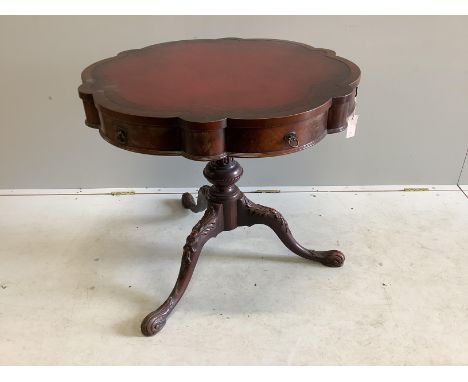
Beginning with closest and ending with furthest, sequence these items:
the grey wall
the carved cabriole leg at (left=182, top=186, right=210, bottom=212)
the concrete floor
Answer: the concrete floor < the grey wall < the carved cabriole leg at (left=182, top=186, right=210, bottom=212)

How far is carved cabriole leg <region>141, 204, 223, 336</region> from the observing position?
1310 mm

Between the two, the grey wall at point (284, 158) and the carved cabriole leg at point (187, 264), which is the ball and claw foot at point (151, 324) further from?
the grey wall at point (284, 158)

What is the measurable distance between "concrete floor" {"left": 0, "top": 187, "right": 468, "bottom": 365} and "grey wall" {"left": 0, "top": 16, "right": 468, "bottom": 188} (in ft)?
0.36

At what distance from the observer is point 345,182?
2.03 meters

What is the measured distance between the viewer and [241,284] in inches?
59.4

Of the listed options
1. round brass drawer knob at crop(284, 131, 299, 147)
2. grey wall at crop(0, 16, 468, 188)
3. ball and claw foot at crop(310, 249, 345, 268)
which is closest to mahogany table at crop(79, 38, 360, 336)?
round brass drawer knob at crop(284, 131, 299, 147)

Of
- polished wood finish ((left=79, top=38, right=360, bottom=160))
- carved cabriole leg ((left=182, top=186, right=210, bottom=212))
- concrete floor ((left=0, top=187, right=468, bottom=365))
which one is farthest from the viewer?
carved cabriole leg ((left=182, top=186, right=210, bottom=212))

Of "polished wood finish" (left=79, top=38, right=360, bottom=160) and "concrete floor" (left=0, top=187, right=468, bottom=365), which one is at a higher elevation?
"polished wood finish" (left=79, top=38, right=360, bottom=160)

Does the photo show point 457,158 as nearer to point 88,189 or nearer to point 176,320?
point 176,320

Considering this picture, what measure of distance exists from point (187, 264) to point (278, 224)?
36cm

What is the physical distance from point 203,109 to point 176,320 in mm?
734

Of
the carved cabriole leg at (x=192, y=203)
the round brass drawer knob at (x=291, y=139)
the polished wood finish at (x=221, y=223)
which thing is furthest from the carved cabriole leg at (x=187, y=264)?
the round brass drawer knob at (x=291, y=139)

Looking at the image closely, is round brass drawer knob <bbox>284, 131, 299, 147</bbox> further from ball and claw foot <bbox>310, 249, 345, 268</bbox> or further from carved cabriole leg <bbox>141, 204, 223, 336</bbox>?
ball and claw foot <bbox>310, 249, 345, 268</bbox>

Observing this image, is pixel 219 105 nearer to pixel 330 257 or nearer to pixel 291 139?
pixel 291 139
